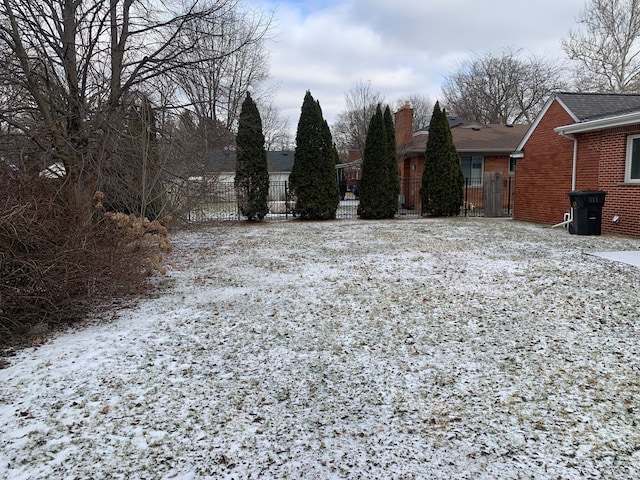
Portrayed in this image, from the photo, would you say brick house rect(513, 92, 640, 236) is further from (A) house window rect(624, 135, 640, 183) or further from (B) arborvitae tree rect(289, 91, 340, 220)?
(B) arborvitae tree rect(289, 91, 340, 220)

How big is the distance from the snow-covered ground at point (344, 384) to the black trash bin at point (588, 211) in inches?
175

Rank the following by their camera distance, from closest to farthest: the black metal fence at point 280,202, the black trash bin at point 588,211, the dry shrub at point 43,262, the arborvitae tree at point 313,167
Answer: the dry shrub at point 43,262, the black trash bin at point 588,211, the black metal fence at point 280,202, the arborvitae tree at point 313,167

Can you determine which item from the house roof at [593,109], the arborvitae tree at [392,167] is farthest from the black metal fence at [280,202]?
the house roof at [593,109]

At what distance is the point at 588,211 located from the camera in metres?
9.70

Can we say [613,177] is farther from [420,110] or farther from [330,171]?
[420,110]

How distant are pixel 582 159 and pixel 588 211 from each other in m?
1.98

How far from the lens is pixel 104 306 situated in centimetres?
486

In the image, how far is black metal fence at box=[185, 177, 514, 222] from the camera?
11578 mm

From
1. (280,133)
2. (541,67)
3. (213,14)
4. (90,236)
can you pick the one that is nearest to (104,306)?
(90,236)

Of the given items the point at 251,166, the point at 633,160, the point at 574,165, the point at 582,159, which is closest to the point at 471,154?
the point at 574,165

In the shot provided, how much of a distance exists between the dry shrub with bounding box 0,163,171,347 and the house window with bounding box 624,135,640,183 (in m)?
10.5

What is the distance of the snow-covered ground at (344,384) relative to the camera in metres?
2.25

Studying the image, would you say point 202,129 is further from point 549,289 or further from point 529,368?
point 529,368

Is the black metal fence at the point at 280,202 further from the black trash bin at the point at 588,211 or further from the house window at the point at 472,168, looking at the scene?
the black trash bin at the point at 588,211
